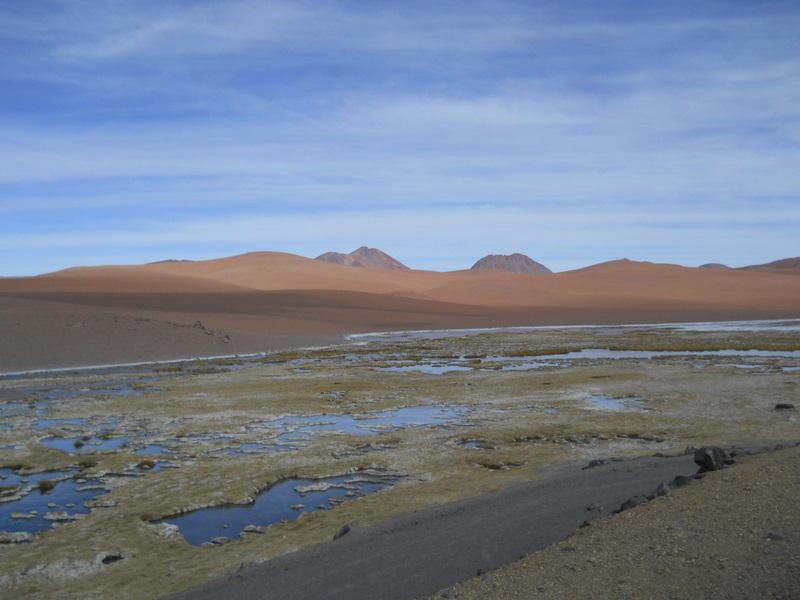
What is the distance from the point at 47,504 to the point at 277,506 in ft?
11.9

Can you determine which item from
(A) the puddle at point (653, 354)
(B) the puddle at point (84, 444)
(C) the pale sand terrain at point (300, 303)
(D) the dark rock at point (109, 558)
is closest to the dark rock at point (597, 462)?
(D) the dark rock at point (109, 558)

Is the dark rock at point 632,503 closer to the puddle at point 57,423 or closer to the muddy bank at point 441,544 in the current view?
the muddy bank at point 441,544

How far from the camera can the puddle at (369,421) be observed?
17.4m

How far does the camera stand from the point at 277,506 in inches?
452

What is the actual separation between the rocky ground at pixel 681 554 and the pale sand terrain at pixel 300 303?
32.4 metres

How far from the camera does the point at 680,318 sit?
8156 cm

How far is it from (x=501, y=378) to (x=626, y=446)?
12.9 m

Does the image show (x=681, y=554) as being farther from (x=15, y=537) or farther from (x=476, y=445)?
(x=476, y=445)

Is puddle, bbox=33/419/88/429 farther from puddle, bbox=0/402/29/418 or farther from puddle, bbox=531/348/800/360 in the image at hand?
puddle, bbox=531/348/800/360

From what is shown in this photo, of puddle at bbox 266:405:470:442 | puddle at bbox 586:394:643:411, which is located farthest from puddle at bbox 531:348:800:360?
puddle at bbox 266:405:470:442

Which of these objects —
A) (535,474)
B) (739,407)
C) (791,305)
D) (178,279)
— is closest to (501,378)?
(739,407)

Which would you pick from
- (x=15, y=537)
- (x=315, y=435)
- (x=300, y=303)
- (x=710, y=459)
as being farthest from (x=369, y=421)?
(x=300, y=303)

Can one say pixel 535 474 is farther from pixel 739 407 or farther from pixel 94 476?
pixel 739 407

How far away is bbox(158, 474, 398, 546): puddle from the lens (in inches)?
411
